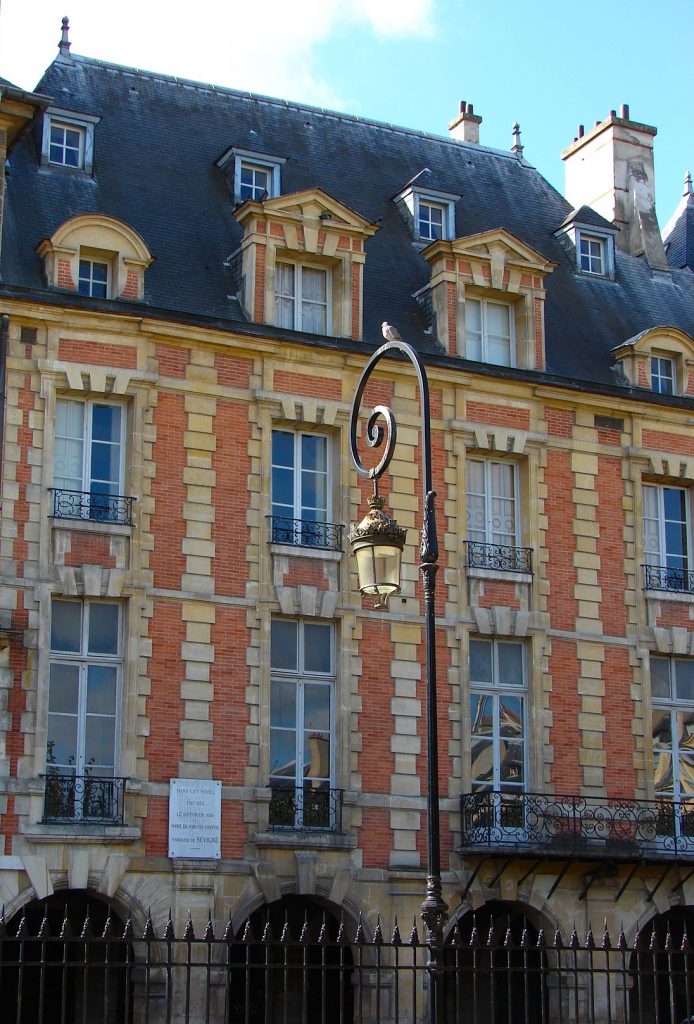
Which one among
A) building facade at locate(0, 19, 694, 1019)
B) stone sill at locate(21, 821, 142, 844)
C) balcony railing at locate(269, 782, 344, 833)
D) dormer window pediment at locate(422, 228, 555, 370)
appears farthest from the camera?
dormer window pediment at locate(422, 228, 555, 370)

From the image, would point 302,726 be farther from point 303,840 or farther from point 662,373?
point 662,373

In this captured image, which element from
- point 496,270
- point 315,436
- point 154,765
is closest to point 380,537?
point 154,765

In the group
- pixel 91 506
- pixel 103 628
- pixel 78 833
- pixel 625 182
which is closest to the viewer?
pixel 78 833

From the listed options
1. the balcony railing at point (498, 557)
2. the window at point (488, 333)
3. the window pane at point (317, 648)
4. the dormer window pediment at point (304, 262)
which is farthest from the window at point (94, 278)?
the balcony railing at point (498, 557)

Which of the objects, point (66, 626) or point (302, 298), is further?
point (302, 298)

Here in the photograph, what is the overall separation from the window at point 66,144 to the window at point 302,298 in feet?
9.95

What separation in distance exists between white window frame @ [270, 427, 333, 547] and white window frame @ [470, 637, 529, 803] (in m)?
2.50

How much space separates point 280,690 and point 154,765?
190cm

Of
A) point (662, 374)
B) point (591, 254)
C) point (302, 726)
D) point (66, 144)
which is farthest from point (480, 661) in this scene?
point (66, 144)

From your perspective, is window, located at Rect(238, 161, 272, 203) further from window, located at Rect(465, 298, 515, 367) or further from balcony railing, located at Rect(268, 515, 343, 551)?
balcony railing, located at Rect(268, 515, 343, 551)

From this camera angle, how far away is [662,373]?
23109 mm

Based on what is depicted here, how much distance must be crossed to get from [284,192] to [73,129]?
3.07m

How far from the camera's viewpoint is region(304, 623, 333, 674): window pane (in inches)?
776

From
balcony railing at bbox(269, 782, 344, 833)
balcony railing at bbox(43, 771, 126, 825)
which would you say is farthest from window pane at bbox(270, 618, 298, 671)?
balcony railing at bbox(43, 771, 126, 825)
